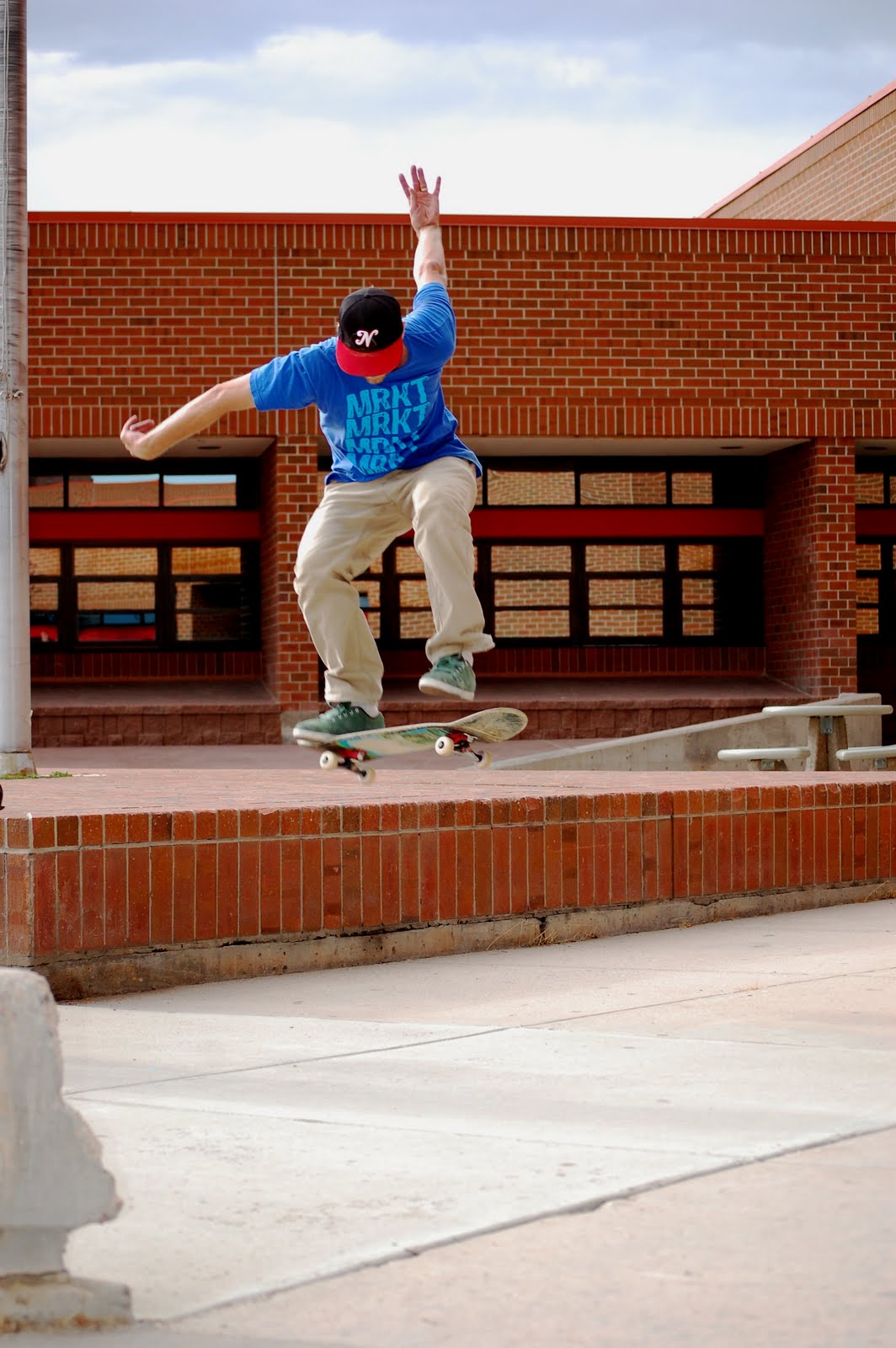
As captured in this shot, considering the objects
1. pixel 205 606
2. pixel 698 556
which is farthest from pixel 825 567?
pixel 205 606

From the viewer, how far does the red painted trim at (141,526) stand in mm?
21344

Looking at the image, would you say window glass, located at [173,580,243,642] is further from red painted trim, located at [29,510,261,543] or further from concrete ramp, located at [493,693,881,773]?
concrete ramp, located at [493,693,881,773]

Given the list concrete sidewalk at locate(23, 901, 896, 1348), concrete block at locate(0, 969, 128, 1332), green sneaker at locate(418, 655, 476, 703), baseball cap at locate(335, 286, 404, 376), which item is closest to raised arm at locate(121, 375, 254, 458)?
baseball cap at locate(335, 286, 404, 376)

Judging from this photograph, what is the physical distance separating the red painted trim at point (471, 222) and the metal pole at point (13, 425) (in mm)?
8224

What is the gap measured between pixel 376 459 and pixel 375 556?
0.58 metres

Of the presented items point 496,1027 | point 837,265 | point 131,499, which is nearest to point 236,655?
point 131,499

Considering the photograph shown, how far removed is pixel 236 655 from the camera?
848 inches

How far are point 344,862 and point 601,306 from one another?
1472cm

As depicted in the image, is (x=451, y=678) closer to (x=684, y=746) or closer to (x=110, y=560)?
(x=684, y=746)

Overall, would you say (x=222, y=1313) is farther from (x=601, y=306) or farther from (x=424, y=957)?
(x=601, y=306)

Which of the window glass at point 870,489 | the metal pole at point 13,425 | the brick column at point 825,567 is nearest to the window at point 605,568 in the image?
the brick column at point 825,567

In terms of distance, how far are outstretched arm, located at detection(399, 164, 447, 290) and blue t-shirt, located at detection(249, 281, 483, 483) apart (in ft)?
0.22

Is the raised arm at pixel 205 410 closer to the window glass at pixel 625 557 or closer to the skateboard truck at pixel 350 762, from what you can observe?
the skateboard truck at pixel 350 762

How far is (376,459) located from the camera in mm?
7363
